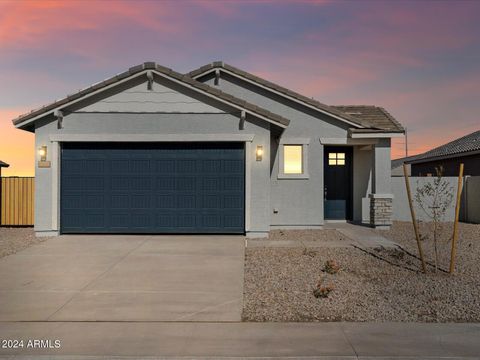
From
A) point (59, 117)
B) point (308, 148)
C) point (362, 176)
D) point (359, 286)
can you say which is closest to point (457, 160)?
point (362, 176)

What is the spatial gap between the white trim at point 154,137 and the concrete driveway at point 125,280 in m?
3.01

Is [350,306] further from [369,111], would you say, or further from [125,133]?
[369,111]

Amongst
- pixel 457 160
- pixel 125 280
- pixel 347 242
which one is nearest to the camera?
pixel 125 280

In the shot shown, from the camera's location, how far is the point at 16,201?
47.8 ft

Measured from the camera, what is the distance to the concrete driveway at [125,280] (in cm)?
616

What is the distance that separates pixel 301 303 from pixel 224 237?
584 cm

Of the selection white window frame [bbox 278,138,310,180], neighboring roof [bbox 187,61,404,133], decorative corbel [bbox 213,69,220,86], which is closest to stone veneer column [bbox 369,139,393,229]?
neighboring roof [bbox 187,61,404,133]

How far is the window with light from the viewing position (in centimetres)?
1458

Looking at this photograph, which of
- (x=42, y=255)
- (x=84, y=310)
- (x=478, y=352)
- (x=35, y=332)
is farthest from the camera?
(x=42, y=255)

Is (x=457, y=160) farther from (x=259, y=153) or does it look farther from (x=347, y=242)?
(x=259, y=153)

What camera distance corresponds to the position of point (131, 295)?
6977 millimetres

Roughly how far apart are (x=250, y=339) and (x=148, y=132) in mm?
8553

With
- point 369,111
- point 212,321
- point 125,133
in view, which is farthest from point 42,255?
point 369,111

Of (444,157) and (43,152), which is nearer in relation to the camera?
(43,152)
